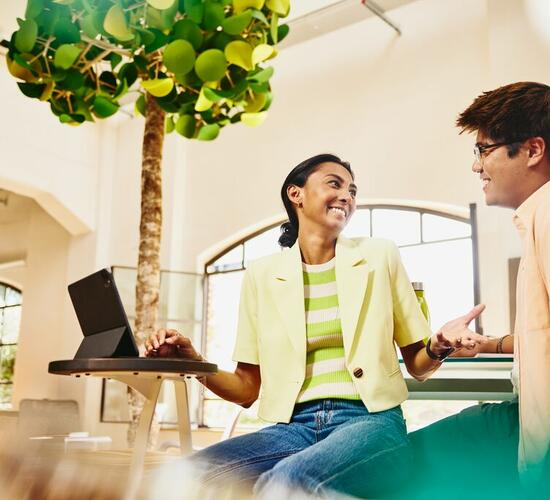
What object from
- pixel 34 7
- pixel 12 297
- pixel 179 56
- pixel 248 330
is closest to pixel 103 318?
pixel 248 330

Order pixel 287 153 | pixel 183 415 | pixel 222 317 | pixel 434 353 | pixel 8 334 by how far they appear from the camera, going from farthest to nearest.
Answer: pixel 8 334 < pixel 222 317 < pixel 287 153 < pixel 183 415 < pixel 434 353

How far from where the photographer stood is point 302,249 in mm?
1651

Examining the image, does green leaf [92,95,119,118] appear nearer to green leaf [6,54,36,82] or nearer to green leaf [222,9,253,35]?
green leaf [6,54,36,82]

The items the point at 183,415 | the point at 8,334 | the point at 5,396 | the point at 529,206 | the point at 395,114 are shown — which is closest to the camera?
the point at 529,206

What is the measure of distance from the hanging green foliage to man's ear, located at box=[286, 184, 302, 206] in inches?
41.9

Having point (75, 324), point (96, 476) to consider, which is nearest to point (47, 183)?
point (75, 324)

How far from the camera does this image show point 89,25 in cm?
270

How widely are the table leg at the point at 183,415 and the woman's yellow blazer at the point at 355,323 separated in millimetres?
382

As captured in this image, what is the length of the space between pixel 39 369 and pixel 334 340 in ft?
31.4

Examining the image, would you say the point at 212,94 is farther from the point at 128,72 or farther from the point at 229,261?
the point at 229,261

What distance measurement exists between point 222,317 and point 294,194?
702 centimetres

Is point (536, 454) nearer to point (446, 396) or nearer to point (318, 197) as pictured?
point (318, 197)

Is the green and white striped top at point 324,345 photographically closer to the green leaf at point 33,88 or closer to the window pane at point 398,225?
the green leaf at point 33,88

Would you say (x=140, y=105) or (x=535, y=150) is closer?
(x=535, y=150)
